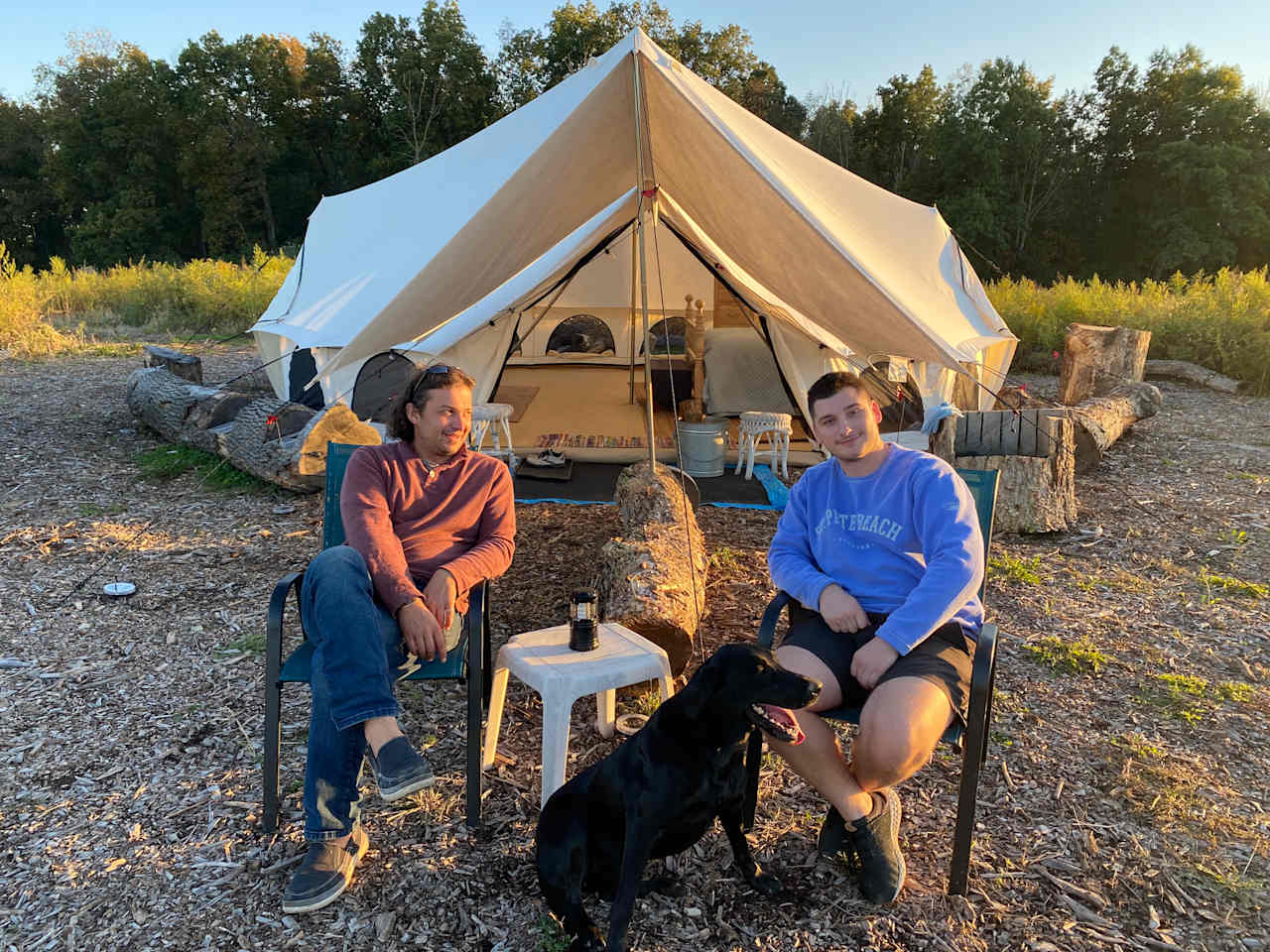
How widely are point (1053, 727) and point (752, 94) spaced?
27.3 m

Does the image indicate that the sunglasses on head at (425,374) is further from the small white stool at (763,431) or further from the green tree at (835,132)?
the green tree at (835,132)

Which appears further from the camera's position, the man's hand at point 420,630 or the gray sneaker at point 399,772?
the man's hand at point 420,630

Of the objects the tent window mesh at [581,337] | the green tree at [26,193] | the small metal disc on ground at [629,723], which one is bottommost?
the small metal disc on ground at [629,723]

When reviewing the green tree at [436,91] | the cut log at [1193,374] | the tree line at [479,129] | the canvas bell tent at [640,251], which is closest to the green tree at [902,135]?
the tree line at [479,129]

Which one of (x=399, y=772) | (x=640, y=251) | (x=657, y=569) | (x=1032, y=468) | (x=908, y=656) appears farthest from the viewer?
(x=1032, y=468)

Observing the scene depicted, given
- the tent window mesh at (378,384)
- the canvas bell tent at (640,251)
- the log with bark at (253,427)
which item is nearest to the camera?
the canvas bell tent at (640,251)

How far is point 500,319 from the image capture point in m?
5.84

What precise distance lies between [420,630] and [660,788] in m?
0.81

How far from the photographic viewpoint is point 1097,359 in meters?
7.80

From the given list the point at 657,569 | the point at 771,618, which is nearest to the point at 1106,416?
the point at 657,569

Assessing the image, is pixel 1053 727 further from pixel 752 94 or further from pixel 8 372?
pixel 752 94

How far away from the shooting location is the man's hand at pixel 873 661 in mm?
1930

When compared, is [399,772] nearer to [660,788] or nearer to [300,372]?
[660,788]

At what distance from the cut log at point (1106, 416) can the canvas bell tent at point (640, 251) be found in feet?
2.88
